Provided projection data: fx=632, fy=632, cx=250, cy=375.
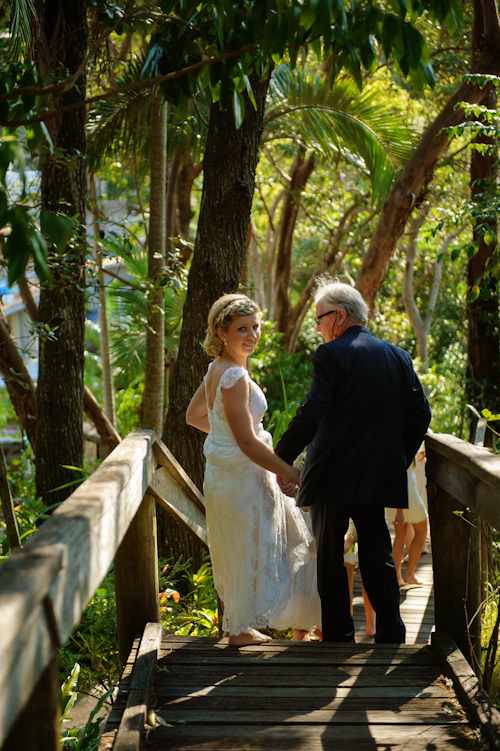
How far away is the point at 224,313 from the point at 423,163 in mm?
5062

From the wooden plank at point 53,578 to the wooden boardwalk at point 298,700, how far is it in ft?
2.59

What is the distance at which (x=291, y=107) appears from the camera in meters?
7.70

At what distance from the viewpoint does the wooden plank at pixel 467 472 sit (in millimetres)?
1952

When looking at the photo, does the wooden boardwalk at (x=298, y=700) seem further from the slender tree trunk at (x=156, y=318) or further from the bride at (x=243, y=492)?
the slender tree trunk at (x=156, y=318)

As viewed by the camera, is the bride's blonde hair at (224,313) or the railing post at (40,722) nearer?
the railing post at (40,722)

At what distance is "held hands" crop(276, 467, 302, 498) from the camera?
9.68ft

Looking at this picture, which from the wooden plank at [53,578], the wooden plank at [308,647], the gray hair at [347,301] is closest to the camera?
the wooden plank at [53,578]

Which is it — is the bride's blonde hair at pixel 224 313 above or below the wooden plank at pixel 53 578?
above

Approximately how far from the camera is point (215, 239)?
179 inches

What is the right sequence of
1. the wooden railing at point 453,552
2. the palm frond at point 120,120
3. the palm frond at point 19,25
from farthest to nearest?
the palm frond at point 120,120
the palm frond at point 19,25
the wooden railing at point 453,552

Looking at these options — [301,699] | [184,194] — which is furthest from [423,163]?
[301,699]

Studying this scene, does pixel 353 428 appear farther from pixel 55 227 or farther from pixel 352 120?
pixel 352 120

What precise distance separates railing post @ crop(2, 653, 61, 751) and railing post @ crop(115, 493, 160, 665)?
1515 millimetres

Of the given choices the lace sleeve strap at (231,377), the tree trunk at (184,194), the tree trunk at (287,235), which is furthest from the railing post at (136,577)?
the tree trunk at (287,235)
